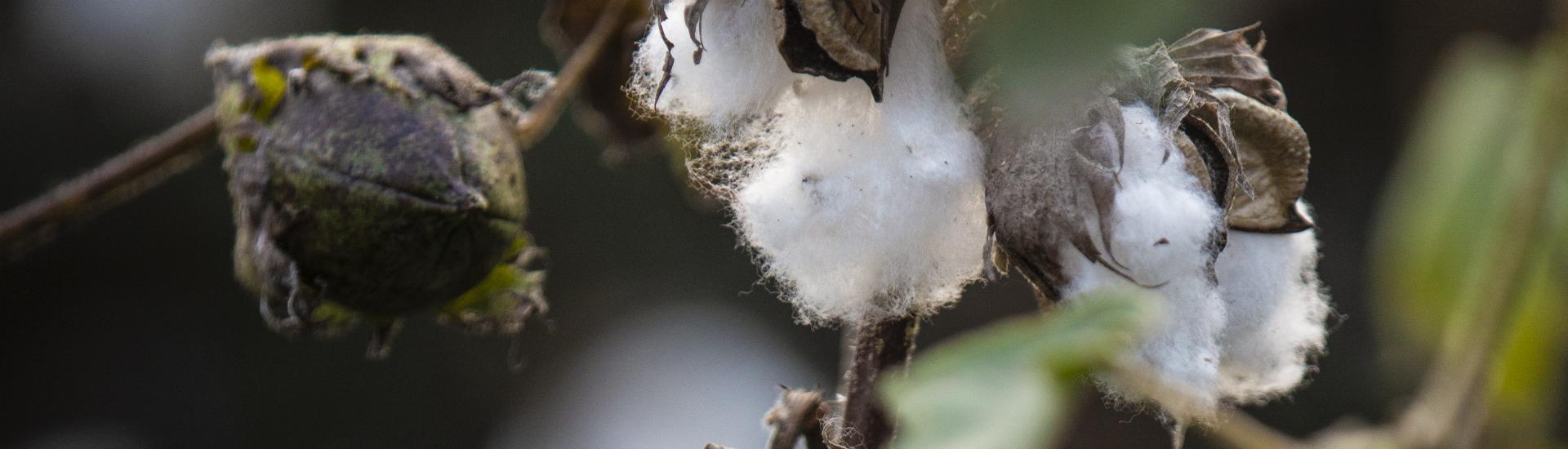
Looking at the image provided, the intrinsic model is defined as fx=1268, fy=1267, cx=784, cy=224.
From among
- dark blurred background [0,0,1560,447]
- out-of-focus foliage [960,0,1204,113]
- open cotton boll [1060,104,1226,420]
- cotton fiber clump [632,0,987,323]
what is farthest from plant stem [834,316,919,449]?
dark blurred background [0,0,1560,447]

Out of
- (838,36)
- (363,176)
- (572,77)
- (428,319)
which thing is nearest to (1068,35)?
(838,36)

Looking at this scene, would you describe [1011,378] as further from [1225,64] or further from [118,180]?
[118,180]

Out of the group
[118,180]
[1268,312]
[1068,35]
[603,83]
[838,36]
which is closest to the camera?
[1068,35]

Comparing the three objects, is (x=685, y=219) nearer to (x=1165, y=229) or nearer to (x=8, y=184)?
(x=8, y=184)

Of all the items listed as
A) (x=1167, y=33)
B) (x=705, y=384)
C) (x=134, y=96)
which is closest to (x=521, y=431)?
(x=705, y=384)

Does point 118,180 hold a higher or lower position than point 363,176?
lower

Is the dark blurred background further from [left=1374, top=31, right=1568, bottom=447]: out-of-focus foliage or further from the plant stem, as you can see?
the plant stem
